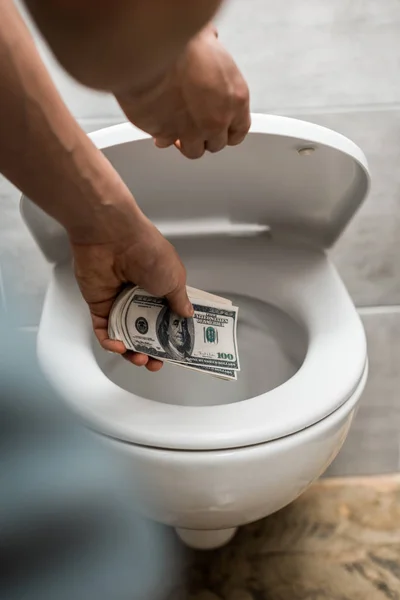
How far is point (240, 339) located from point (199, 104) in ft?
1.35

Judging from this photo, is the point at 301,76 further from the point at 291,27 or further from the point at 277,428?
the point at 277,428

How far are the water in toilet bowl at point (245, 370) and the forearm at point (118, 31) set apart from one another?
58 centimetres

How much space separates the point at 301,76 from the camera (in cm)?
91

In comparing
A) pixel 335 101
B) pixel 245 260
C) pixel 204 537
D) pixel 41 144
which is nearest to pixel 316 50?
pixel 335 101

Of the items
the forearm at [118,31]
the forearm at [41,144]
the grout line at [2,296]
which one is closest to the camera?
the forearm at [118,31]

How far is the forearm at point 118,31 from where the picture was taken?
27 cm

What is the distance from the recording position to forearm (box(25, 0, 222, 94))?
27 cm

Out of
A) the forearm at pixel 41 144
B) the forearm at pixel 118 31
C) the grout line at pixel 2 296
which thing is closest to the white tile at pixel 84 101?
the grout line at pixel 2 296

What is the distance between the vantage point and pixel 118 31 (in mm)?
275

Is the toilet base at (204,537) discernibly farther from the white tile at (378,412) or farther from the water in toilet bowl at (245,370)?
the white tile at (378,412)

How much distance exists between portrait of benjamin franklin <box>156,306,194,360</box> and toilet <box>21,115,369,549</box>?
0.07 m

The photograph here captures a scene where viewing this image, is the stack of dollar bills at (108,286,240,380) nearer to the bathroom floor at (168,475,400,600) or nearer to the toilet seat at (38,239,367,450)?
the toilet seat at (38,239,367,450)

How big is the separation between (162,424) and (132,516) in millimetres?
95

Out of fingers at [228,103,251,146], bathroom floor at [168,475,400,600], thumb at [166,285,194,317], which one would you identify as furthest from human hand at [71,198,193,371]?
bathroom floor at [168,475,400,600]
